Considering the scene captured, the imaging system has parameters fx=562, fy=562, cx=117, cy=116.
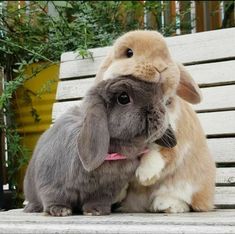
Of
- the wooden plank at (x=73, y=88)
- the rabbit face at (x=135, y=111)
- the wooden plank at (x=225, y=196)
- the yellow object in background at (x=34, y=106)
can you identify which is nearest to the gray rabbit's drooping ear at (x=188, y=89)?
the rabbit face at (x=135, y=111)

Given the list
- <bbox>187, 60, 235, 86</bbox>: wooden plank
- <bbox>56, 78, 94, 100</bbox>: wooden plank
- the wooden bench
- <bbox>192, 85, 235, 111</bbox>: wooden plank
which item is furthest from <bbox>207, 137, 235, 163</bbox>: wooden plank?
<bbox>56, 78, 94, 100</bbox>: wooden plank

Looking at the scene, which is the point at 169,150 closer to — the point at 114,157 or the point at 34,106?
the point at 114,157

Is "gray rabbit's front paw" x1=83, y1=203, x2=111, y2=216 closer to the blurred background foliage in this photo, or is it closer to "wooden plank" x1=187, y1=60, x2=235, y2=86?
"wooden plank" x1=187, y1=60, x2=235, y2=86

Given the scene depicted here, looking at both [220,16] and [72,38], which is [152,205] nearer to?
[72,38]

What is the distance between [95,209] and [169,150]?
0.86 ft

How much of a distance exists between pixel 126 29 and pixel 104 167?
5.49 feet

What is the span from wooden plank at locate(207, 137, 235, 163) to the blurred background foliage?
763mm

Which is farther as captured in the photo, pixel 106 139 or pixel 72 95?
pixel 72 95

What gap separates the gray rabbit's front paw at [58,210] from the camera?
1.53 meters

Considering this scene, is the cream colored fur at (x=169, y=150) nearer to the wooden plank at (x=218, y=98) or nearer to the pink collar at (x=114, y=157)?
the pink collar at (x=114, y=157)

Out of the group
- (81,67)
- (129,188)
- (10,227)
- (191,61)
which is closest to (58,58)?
(81,67)

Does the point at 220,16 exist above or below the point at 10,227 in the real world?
above

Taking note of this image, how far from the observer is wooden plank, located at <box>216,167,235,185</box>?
6.95ft

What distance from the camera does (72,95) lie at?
99.9 inches
